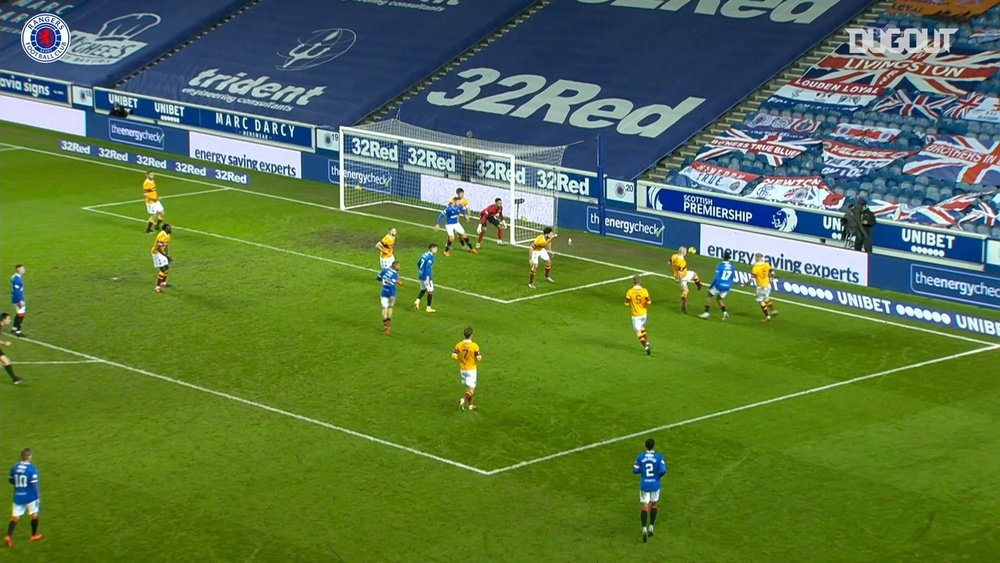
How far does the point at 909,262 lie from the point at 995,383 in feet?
25.9

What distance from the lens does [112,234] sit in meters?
45.5

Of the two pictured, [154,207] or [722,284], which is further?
[154,207]

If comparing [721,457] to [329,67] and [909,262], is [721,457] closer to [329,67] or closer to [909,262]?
[909,262]

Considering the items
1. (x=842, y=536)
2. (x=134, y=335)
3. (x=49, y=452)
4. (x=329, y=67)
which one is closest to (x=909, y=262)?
(x=842, y=536)

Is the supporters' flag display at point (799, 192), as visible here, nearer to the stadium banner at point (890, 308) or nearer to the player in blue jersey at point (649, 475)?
the stadium banner at point (890, 308)

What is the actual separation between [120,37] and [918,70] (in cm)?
3826

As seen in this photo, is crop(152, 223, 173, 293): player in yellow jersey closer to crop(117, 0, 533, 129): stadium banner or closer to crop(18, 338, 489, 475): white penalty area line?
crop(18, 338, 489, 475): white penalty area line

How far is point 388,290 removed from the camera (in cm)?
3469

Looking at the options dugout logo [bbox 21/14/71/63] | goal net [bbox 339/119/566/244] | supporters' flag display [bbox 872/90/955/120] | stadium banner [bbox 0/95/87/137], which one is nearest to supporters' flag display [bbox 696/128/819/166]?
supporters' flag display [bbox 872/90/955/120]

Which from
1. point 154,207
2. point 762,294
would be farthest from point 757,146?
point 154,207

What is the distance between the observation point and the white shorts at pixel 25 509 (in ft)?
75.4

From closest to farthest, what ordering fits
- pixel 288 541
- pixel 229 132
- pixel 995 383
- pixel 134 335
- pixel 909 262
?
1. pixel 288 541
2. pixel 995 383
3. pixel 134 335
4. pixel 909 262
5. pixel 229 132

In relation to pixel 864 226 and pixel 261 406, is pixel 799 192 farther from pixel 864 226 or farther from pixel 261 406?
pixel 261 406

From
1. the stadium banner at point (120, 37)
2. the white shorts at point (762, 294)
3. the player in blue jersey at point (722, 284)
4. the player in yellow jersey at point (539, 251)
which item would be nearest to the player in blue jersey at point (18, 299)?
the player in yellow jersey at point (539, 251)
